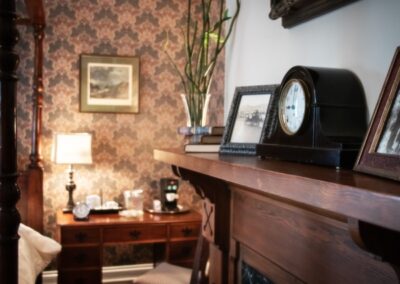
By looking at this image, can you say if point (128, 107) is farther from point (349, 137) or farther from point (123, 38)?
point (349, 137)

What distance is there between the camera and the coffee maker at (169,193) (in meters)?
3.69

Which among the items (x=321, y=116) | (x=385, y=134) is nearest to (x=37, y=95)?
(x=321, y=116)

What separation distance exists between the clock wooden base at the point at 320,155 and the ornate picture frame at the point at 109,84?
9.31 ft

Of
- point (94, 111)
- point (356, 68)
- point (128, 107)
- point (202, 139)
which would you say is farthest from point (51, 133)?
point (356, 68)

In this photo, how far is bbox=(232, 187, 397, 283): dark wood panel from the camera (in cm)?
100

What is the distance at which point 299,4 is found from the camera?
1355mm

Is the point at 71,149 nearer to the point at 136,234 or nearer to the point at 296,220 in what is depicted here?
the point at 136,234

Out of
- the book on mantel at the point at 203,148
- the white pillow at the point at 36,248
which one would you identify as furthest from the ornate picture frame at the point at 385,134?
the white pillow at the point at 36,248

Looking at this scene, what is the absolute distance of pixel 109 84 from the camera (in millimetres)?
3832

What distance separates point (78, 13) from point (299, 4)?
9.23ft

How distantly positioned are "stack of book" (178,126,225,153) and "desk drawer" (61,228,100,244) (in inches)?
71.5

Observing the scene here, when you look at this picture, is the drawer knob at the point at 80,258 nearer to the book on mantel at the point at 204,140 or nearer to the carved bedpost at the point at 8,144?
the book on mantel at the point at 204,140

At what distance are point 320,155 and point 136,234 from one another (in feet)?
A: 8.65

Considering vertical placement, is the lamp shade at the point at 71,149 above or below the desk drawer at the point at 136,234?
above
